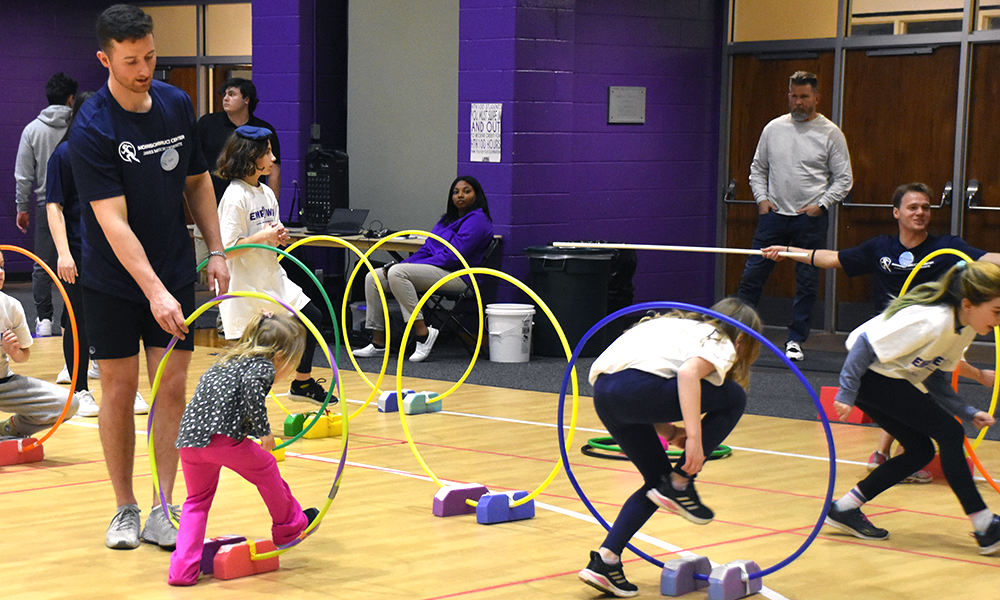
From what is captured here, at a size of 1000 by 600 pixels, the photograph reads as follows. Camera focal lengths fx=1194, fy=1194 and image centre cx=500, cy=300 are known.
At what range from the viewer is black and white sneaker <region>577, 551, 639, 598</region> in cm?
383

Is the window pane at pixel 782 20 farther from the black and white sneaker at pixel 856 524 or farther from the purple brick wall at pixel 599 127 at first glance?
the black and white sneaker at pixel 856 524

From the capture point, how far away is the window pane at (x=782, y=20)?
9984 mm

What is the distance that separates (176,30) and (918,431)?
460 inches

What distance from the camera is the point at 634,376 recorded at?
382 cm

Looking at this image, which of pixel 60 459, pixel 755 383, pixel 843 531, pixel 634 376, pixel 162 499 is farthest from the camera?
pixel 755 383

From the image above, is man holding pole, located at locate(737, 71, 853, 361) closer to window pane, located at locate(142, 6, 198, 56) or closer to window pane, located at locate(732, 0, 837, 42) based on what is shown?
window pane, located at locate(732, 0, 837, 42)

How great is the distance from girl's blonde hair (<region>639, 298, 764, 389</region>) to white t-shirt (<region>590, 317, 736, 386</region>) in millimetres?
43

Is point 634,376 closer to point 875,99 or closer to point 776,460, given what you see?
point 776,460

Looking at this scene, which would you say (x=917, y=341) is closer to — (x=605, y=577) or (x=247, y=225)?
(x=605, y=577)

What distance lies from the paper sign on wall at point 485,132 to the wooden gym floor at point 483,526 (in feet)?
10.6

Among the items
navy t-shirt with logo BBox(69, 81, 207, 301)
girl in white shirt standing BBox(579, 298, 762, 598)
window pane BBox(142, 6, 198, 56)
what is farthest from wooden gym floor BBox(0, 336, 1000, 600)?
window pane BBox(142, 6, 198, 56)

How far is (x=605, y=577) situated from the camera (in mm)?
3848

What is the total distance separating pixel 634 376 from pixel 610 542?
55 centimetres

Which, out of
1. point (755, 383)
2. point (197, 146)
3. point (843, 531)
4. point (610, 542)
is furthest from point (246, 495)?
point (755, 383)
